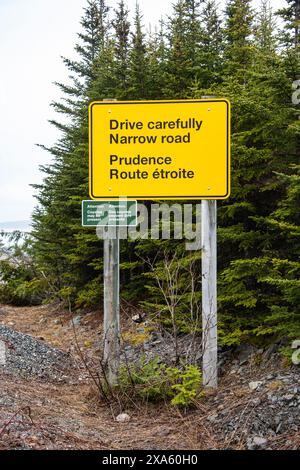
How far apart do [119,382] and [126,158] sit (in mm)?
2748

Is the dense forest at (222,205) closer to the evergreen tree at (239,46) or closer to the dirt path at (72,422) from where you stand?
the evergreen tree at (239,46)

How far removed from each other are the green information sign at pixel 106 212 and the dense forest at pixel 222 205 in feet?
3.01

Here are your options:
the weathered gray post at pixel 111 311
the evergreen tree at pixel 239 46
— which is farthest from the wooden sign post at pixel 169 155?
the evergreen tree at pixel 239 46

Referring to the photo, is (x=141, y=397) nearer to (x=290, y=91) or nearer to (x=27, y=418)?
(x=27, y=418)

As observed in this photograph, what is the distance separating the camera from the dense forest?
693 cm

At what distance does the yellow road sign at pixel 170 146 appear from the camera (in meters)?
6.04

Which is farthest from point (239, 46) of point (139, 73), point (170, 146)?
point (170, 146)

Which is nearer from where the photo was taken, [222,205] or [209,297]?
[209,297]

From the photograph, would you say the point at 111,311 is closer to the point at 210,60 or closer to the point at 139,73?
the point at 139,73

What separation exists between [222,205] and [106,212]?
2580mm

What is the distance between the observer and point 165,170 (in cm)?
608

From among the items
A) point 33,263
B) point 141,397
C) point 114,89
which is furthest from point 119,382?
point 33,263

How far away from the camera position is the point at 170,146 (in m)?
6.07

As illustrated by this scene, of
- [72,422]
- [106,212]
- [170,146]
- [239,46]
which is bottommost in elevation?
[72,422]
